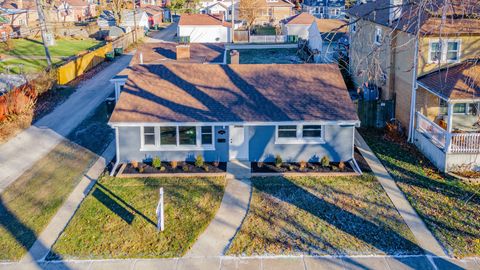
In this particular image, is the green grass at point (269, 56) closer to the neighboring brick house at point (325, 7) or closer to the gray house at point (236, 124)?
the gray house at point (236, 124)

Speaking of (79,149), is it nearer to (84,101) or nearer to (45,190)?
(45,190)

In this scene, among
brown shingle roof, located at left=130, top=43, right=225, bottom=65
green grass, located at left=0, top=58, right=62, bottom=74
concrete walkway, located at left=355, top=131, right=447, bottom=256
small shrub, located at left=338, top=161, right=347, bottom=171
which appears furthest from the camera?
green grass, located at left=0, top=58, right=62, bottom=74

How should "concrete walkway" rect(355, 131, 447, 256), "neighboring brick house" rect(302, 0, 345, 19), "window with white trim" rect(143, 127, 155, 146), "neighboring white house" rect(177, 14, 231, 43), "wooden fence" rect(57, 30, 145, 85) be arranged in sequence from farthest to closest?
"neighboring brick house" rect(302, 0, 345, 19) → "neighboring white house" rect(177, 14, 231, 43) → "wooden fence" rect(57, 30, 145, 85) → "window with white trim" rect(143, 127, 155, 146) → "concrete walkway" rect(355, 131, 447, 256)

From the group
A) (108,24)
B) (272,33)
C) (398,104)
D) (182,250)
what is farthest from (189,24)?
(182,250)

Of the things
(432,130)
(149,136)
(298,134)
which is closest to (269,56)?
(432,130)

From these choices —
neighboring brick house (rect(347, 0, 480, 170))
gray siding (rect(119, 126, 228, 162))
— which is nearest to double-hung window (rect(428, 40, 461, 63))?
neighboring brick house (rect(347, 0, 480, 170))

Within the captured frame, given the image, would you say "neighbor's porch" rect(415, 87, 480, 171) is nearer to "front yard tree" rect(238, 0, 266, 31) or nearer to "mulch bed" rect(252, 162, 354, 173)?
"mulch bed" rect(252, 162, 354, 173)

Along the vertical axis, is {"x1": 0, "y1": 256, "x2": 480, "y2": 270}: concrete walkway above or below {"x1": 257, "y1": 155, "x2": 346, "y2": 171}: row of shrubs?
below
